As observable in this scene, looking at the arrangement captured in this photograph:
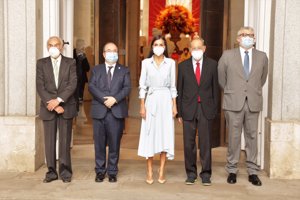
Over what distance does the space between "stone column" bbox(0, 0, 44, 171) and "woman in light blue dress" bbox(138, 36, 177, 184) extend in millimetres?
1624

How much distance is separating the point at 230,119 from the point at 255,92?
476 mm

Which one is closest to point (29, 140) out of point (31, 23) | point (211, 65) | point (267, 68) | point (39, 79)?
point (39, 79)

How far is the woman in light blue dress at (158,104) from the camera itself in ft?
23.6

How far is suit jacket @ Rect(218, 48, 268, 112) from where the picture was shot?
23.6 feet

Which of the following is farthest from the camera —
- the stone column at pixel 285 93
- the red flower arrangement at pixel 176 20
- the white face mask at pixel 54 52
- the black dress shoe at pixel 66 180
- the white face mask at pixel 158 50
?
the red flower arrangement at pixel 176 20

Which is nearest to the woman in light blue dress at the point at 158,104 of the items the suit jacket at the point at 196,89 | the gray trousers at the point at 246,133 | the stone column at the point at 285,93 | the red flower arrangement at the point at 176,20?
the suit jacket at the point at 196,89

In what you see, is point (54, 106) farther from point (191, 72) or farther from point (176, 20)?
point (176, 20)

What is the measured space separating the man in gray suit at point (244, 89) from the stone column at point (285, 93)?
0.32 meters

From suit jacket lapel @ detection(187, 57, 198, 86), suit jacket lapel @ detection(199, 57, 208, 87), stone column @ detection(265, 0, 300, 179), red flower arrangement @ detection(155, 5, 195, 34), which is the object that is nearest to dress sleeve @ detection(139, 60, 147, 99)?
suit jacket lapel @ detection(187, 57, 198, 86)

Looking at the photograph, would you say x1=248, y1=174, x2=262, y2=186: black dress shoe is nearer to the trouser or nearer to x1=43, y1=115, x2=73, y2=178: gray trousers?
the trouser

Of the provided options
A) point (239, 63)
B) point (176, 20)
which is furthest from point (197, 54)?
point (176, 20)

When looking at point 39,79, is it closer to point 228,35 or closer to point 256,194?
point 256,194

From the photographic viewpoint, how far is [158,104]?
7.20 metres

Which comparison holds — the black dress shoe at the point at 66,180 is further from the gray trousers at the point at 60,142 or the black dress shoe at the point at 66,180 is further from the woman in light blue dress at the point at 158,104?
the woman in light blue dress at the point at 158,104
